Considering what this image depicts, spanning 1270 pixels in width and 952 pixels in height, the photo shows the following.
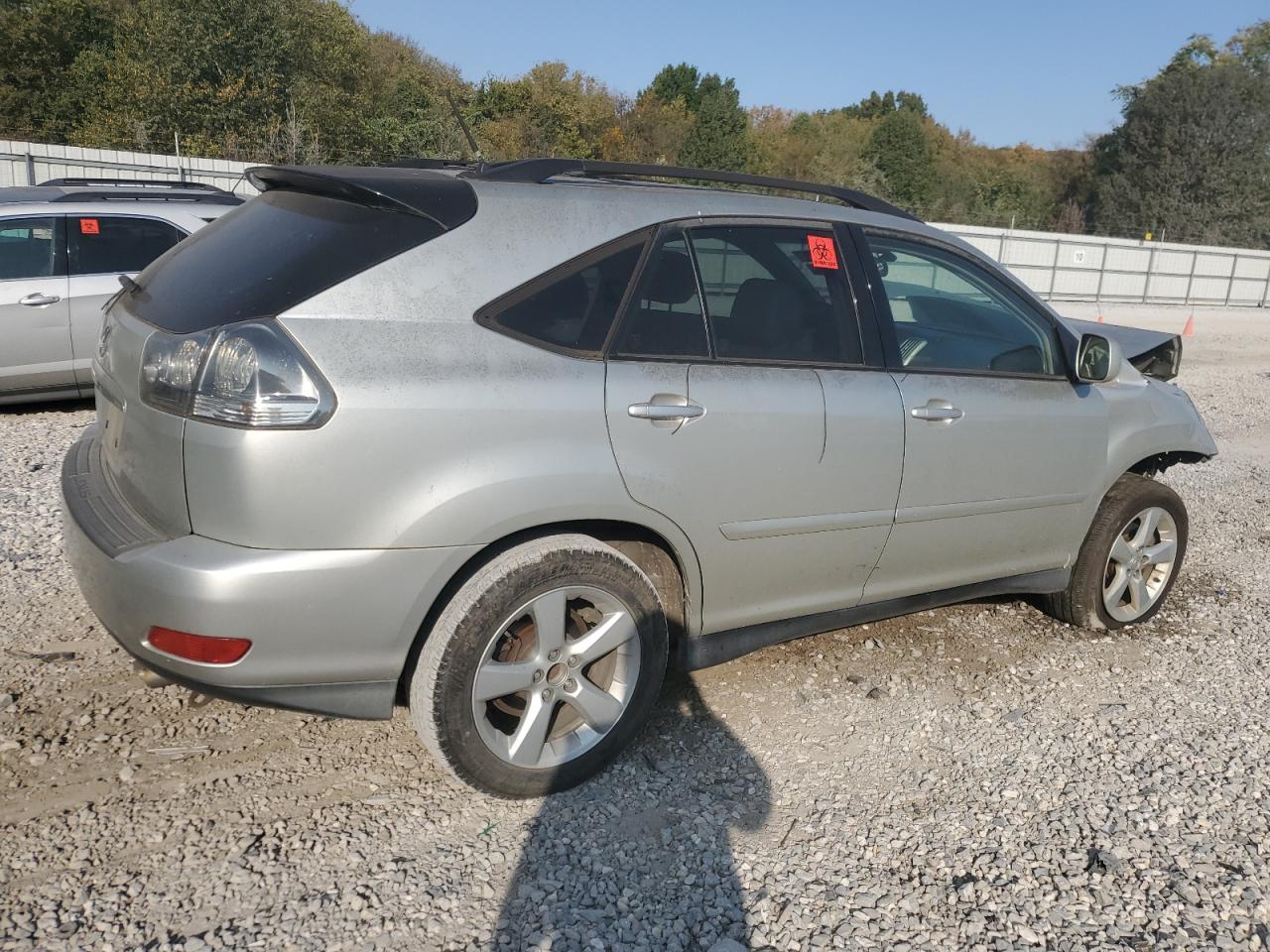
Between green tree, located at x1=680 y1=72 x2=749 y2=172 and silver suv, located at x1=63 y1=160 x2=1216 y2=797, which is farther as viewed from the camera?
green tree, located at x1=680 y1=72 x2=749 y2=172

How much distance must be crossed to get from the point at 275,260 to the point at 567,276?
0.80 metres

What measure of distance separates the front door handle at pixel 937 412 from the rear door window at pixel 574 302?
118 centimetres

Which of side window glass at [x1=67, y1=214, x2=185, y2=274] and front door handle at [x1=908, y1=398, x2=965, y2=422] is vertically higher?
side window glass at [x1=67, y1=214, x2=185, y2=274]

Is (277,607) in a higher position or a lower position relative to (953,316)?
lower

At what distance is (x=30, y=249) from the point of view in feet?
24.5

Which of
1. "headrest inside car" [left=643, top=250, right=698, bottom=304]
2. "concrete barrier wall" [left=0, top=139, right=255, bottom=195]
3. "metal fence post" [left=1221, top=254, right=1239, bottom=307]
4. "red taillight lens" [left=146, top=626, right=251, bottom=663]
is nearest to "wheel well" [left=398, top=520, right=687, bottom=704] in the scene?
"red taillight lens" [left=146, top=626, right=251, bottom=663]

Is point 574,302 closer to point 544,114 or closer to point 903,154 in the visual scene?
point 544,114

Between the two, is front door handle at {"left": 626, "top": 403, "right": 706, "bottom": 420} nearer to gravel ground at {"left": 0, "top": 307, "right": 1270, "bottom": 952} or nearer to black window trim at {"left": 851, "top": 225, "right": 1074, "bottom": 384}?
black window trim at {"left": 851, "top": 225, "right": 1074, "bottom": 384}

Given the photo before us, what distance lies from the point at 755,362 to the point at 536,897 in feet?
5.62

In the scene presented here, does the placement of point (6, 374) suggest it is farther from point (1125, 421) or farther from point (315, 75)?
point (315, 75)

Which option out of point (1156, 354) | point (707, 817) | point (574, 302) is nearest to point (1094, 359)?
point (1156, 354)

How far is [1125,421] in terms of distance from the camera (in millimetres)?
4328

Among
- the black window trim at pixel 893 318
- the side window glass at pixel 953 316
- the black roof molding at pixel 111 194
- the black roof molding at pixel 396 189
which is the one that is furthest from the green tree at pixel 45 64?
the black window trim at pixel 893 318

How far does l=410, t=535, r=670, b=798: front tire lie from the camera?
9.21 feet
